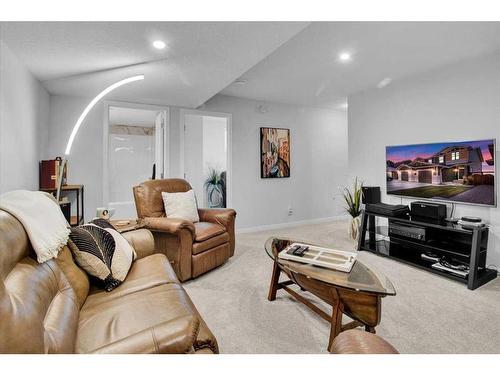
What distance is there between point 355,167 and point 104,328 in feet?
13.3

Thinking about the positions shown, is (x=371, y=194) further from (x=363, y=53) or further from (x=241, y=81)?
(x=241, y=81)

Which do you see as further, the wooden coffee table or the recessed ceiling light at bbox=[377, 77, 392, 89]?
the recessed ceiling light at bbox=[377, 77, 392, 89]

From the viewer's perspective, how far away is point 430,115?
326cm

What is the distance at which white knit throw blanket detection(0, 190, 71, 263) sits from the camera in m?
1.14

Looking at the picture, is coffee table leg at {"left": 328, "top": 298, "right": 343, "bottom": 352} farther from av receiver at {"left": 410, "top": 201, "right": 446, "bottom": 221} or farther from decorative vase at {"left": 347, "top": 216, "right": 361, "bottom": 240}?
decorative vase at {"left": 347, "top": 216, "right": 361, "bottom": 240}

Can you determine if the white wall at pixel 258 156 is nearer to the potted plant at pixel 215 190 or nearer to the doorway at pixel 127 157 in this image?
the potted plant at pixel 215 190

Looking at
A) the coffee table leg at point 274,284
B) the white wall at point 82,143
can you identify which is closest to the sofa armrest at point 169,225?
the coffee table leg at point 274,284

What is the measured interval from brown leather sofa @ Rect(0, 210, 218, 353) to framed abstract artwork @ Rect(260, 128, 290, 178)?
11.0 ft

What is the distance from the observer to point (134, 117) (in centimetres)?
566

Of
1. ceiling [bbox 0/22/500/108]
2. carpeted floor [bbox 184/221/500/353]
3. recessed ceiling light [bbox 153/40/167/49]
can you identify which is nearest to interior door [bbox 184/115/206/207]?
ceiling [bbox 0/22/500/108]

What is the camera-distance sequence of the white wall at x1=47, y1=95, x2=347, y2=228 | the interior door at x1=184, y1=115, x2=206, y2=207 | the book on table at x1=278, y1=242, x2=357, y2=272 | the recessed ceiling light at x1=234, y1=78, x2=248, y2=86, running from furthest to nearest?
the interior door at x1=184, y1=115, x2=206, y2=207 < the recessed ceiling light at x1=234, y1=78, x2=248, y2=86 < the white wall at x1=47, y1=95, x2=347, y2=228 < the book on table at x1=278, y1=242, x2=357, y2=272

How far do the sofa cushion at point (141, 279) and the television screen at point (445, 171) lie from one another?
3149 millimetres
